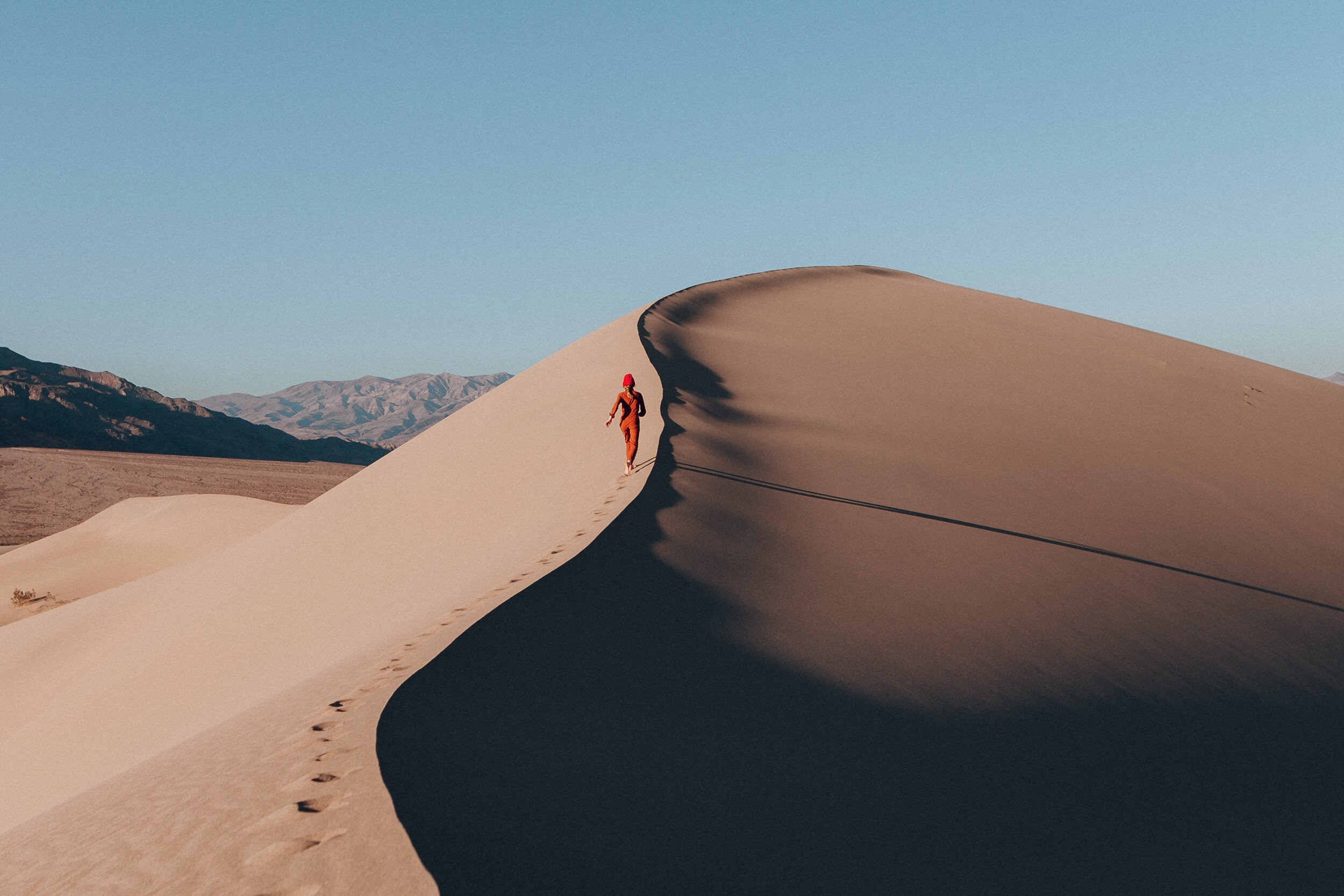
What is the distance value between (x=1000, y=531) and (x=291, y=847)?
6353 mm

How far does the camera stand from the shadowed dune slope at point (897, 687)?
2.95 m

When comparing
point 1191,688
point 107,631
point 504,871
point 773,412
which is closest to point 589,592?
point 504,871

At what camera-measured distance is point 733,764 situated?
11.2 feet

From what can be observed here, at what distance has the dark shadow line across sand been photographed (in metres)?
7.23

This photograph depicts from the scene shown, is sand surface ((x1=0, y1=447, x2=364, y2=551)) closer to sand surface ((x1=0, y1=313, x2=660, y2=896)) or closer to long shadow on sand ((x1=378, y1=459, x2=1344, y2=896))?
sand surface ((x1=0, y1=313, x2=660, y2=896))

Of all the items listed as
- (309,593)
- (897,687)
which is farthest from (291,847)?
(309,593)

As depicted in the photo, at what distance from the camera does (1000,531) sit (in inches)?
291

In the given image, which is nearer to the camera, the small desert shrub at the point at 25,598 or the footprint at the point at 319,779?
the footprint at the point at 319,779

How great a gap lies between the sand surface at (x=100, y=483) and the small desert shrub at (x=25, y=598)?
7288 millimetres

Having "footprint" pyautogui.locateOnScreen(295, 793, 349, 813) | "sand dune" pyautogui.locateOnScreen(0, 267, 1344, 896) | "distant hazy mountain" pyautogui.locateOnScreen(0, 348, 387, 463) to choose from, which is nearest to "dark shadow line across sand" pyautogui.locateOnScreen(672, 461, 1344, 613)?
"sand dune" pyautogui.locateOnScreen(0, 267, 1344, 896)

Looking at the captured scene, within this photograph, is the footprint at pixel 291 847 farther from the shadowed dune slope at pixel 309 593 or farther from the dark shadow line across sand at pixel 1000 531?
the dark shadow line across sand at pixel 1000 531

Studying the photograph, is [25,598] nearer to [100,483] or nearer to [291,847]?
[100,483]

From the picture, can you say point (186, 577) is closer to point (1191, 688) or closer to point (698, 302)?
point (698, 302)

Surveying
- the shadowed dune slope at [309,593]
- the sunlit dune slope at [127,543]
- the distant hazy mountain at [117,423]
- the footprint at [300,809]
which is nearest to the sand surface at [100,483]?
the sunlit dune slope at [127,543]
